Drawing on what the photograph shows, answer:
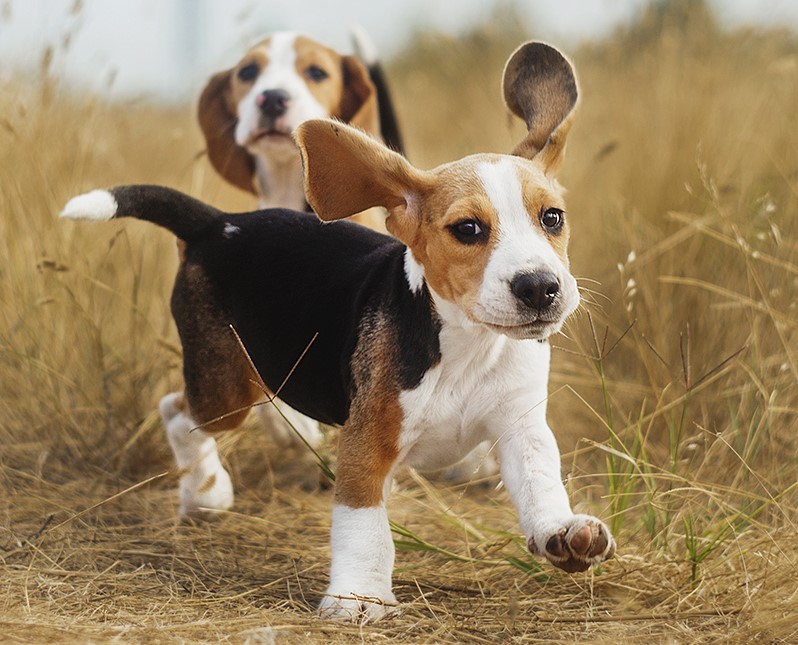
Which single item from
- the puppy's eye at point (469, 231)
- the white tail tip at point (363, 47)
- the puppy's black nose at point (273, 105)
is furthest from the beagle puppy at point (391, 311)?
the white tail tip at point (363, 47)

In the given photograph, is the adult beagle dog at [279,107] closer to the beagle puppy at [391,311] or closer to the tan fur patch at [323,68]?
the tan fur patch at [323,68]

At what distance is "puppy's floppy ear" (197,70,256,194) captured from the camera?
5254 mm

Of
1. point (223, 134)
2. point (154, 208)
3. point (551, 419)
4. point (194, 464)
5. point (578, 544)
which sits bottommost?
point (551, 419)

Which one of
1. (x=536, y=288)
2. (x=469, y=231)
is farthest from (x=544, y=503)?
(x=469, y=231)

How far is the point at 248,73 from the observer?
5.22 m

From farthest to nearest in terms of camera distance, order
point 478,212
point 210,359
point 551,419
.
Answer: point 551,419 < point 210,359 < point 478,212

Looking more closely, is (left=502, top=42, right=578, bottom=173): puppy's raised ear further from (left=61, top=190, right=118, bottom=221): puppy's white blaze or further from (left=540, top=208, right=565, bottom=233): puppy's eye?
(left=61, top=190, right=118, bottom=221): puppy's white blaze

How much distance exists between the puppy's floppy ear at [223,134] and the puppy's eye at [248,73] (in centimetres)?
15

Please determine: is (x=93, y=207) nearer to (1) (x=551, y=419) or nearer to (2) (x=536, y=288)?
(2) (x=536, y=288)

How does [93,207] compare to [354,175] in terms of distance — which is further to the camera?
[93,207]

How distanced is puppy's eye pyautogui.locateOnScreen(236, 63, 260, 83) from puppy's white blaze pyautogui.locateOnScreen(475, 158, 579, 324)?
8.05 feet

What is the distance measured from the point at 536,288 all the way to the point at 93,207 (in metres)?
1.51

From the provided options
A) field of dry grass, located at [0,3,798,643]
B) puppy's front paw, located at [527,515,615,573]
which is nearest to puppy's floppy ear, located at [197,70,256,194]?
field of dry grass, located at [0,3,798,643]

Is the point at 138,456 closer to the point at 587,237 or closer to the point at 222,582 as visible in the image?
the point at 222,582
